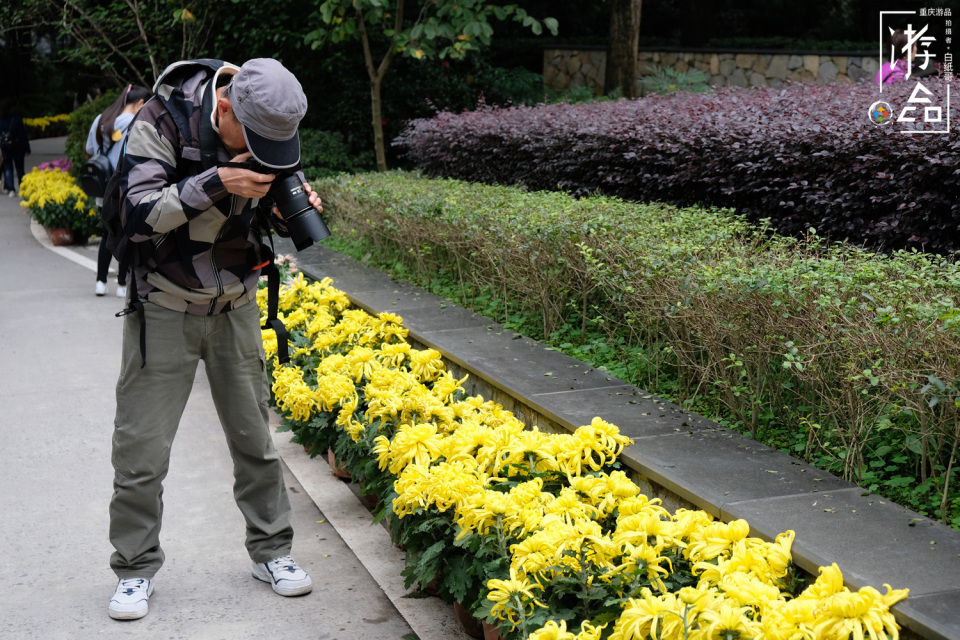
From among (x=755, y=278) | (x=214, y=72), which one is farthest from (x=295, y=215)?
(x=755, y=278)

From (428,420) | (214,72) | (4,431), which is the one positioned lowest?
(4,431)

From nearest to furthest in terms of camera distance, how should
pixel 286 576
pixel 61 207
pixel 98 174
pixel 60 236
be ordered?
pixel 286 576 < pixel 98 174 < pixel 61 207 < pixel 60 236

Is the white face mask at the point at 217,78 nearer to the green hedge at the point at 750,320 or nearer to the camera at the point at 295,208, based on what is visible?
the camera at the point at 295,208

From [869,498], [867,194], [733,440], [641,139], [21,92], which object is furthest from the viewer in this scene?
[21,92]

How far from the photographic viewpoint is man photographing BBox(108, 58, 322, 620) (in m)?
3.15

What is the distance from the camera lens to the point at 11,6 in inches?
746

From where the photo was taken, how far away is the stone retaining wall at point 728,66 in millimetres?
17219

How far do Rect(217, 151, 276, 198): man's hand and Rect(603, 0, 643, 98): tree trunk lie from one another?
43.2 ft

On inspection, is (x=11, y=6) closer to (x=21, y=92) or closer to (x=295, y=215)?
(x=295, y=215)

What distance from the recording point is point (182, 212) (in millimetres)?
3141

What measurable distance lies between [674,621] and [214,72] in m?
2.41

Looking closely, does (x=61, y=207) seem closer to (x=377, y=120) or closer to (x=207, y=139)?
(x=377, y=120)

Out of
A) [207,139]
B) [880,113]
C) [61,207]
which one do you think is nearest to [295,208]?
[207,139]

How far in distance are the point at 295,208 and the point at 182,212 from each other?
40cm
